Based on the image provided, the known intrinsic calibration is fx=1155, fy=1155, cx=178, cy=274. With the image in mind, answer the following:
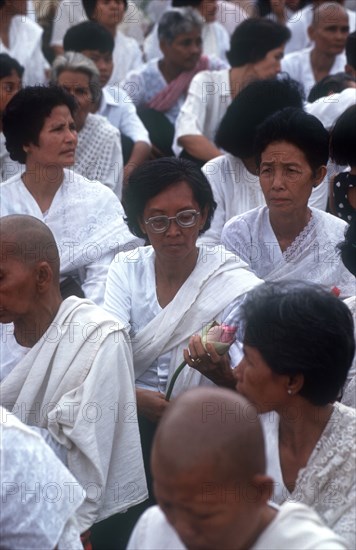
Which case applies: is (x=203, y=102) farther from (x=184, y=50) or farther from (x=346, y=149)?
(x=346, y=149)

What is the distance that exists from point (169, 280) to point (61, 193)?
1270mm

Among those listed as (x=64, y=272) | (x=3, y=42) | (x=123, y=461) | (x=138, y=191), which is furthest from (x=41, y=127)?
(x=3, y=42)

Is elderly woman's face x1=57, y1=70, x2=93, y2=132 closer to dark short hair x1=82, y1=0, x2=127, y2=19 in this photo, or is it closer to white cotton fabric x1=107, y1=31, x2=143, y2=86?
white cotton fabric x1=107, y1=31, x2=143, y2=86

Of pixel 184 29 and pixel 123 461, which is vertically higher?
pixel 184 29

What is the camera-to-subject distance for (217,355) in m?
4.05

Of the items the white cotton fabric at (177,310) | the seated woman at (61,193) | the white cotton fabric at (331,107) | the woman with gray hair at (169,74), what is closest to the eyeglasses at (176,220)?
the white cotton fabric at (177,310)

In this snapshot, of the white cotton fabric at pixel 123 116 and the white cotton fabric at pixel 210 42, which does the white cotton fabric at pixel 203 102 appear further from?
the white cotton fabric at pixel 210 42

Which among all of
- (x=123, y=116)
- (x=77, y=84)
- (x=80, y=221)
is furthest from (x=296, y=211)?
(x=123, y=116)

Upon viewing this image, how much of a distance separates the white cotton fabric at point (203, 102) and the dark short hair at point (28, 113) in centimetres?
171

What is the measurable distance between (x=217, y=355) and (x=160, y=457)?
64.2 inches

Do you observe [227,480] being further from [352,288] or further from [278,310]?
[352,288]

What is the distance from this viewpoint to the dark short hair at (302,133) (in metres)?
4.97

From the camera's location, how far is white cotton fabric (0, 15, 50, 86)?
29.6ft

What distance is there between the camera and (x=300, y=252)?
16.5ft
